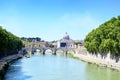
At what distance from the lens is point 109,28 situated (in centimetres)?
6869

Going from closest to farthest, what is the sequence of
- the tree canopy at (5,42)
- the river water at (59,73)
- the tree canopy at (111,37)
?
the river water at (59,73), the tree canopy at (111,37), the tree canopy at (5,42)

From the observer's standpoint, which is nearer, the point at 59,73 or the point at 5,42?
the point at 59,73

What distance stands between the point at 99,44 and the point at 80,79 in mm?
32992

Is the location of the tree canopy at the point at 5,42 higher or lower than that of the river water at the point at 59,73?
higher

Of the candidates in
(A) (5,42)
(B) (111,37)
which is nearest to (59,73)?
(B) (111,37)

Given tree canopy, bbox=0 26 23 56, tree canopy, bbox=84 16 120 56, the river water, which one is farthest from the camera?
tree canopy, bbox=0 26 23 56

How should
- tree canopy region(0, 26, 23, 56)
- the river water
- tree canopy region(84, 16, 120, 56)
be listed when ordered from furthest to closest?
1. tree canopy region(0, 26, 23, 56)
2. tree canopy region(84, 16, 120, 56)
3. the river water

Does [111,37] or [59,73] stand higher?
[111,37]

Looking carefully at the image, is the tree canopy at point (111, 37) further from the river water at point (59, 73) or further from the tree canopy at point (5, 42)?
the tree canopy at point (5, 42)

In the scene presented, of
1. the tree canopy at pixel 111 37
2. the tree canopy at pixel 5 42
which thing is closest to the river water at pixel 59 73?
the tree canopy at pixel 111 37

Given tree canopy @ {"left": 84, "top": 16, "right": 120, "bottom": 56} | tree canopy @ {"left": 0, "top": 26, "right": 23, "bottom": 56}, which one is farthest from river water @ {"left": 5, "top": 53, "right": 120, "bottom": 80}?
tree canopy @ {"left": 0, "top": 26, "right": 23, "bottom": 56}

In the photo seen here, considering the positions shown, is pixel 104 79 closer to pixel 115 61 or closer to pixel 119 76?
pixel 119 76

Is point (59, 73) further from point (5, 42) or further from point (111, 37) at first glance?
point (5, 42)

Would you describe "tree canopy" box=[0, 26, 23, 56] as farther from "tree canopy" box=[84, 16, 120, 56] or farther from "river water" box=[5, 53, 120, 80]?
"tree canopy" box=[84, 16, 120, 56]
